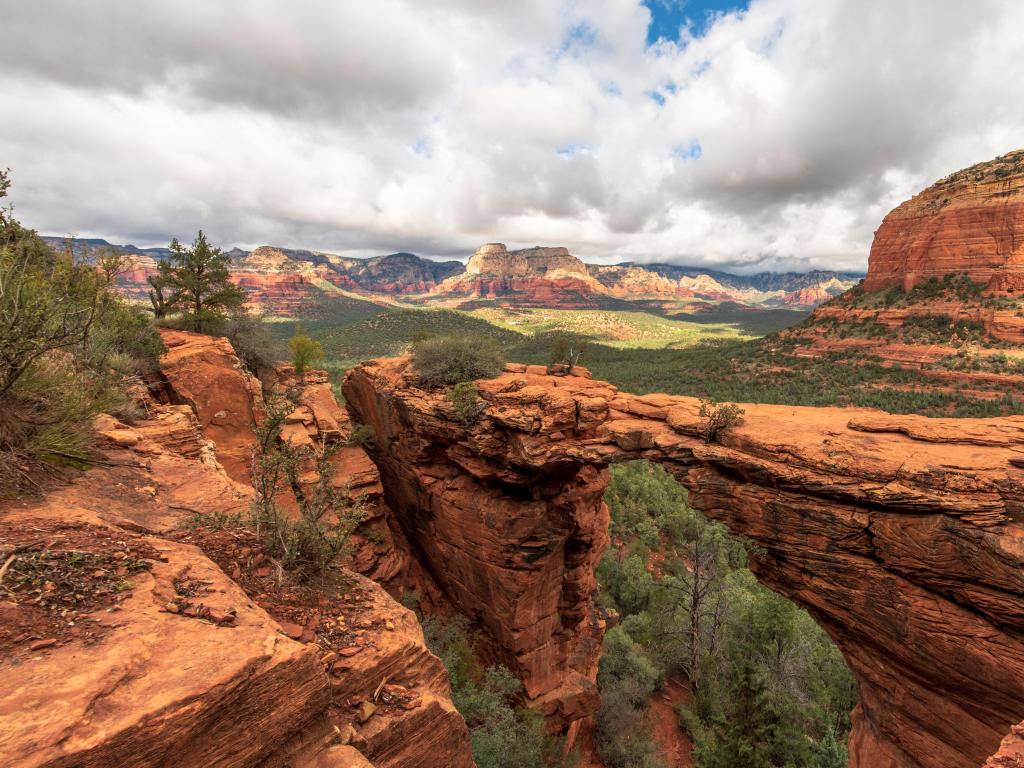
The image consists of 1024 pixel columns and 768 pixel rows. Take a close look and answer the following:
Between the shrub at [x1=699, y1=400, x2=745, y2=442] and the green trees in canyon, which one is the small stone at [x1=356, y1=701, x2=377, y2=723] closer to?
the shrub at [x1=699, y1=400, x2=745, y2=442]

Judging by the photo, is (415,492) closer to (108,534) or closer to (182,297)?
(108,534)

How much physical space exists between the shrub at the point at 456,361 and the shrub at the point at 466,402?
0.62m

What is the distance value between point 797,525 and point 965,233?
284ft

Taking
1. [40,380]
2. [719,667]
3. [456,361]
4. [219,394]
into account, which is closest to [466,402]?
[456,361]

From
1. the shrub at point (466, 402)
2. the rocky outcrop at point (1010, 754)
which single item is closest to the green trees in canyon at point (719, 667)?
the rocky outcrop at point (1010, 754)

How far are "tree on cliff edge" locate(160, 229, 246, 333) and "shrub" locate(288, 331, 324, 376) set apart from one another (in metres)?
3.40

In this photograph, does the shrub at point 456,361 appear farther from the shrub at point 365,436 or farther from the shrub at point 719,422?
the shrub at point 719,422

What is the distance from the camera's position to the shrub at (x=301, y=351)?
21703 mm

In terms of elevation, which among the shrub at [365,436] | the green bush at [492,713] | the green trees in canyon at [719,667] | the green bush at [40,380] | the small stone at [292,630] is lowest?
the green trees in canyon at [719,667]

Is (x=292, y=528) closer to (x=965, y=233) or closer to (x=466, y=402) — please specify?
(x=466, y=402)

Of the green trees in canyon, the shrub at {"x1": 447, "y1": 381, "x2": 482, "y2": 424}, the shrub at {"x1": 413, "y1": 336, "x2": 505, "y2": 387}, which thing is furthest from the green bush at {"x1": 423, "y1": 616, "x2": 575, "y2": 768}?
the shrub at {"x1": 413, "y1": 336, "x2": 505, "y2": 387}

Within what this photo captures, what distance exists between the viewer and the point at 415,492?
55.3ft

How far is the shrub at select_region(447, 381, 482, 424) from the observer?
537 inches

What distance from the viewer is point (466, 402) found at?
543 inches
